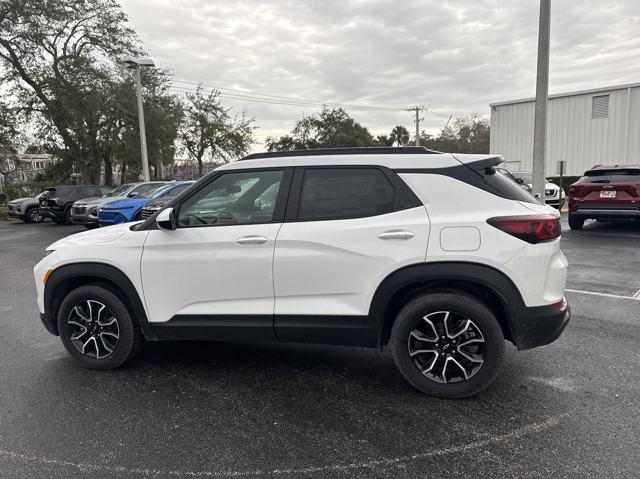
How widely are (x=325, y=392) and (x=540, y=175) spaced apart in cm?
1022

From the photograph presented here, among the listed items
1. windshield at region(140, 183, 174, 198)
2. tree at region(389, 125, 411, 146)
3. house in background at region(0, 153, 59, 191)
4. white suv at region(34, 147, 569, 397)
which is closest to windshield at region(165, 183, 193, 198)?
windshield at region(140, 183, 174, 198)

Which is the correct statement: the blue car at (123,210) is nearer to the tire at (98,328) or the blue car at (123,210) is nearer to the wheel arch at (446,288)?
the tire at (98,328)

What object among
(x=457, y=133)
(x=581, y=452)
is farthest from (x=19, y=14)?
(x=457, y=133)

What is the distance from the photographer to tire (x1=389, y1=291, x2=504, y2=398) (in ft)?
10.2

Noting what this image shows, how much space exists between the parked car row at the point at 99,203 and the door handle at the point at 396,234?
9.48 meters

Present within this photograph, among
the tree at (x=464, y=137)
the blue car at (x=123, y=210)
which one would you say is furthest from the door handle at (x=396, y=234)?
the tree at (x=464, y=137)

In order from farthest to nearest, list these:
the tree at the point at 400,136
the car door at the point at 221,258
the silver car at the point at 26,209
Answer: the tree at the point at 400,136, the silver car at the point at 26,209, the car door at the point at 221,258

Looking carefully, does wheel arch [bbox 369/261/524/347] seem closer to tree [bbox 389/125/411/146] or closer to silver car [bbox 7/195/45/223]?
silver car [bbox 7/195/45/223]

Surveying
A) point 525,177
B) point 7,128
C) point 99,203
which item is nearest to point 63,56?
point 7,128

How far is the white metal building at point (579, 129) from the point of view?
22.3 metres

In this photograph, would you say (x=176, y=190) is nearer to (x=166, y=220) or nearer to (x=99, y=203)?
(x=99, y=203)

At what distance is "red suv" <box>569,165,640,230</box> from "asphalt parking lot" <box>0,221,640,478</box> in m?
6.71

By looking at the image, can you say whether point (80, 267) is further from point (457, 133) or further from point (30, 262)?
point (457, 133)

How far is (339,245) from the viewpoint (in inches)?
126
